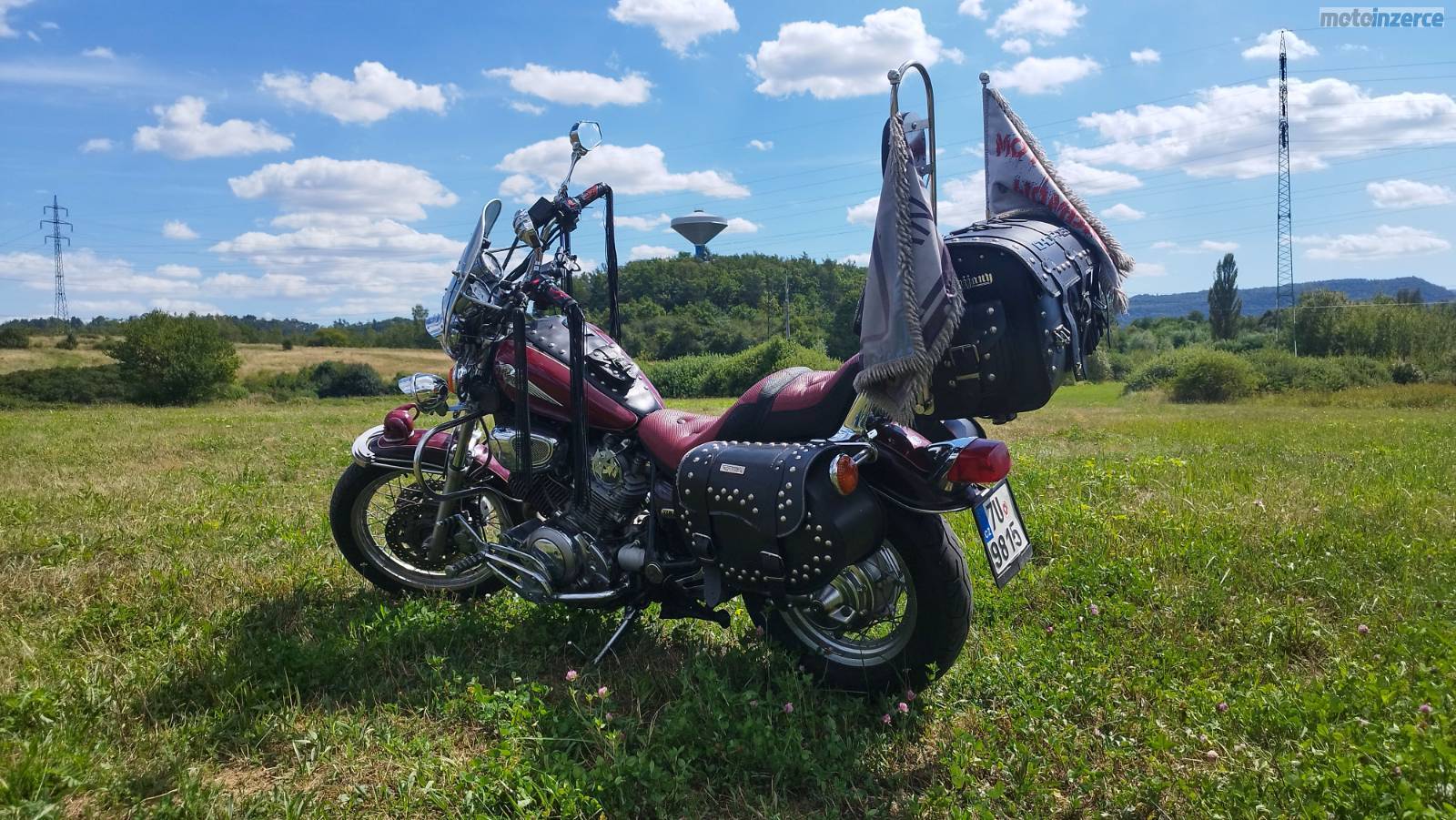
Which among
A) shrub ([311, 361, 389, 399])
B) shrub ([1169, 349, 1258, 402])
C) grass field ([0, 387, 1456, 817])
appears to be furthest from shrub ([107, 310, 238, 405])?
shrub ([1169, 349, 1258, 402])

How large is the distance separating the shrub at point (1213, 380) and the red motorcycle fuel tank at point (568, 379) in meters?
35.5

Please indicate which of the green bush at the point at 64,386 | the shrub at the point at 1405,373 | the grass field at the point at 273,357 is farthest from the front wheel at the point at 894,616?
the shrub at the point at 1405,373

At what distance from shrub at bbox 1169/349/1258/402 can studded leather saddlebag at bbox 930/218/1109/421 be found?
117ft

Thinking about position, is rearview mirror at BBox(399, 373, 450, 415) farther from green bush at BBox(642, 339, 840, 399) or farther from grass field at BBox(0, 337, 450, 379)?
green bush at BBox(642, 339, 840, 399)

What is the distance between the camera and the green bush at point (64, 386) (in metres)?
31.9

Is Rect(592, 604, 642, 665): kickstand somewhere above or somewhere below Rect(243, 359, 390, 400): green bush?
below

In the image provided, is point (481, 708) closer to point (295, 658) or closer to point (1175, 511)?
point (295, 658)

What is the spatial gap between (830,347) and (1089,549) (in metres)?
49.6

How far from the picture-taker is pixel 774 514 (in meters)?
2.68

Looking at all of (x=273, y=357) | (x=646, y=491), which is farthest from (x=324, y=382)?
(x=646, y=491)

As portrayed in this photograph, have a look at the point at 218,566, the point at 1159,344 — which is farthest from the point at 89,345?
the point at 1159,344

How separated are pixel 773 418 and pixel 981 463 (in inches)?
29.8

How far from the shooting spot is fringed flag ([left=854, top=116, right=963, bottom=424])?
7.83 ft

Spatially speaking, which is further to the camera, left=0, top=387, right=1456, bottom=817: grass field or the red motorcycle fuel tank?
the red motorcycle fuel tank
